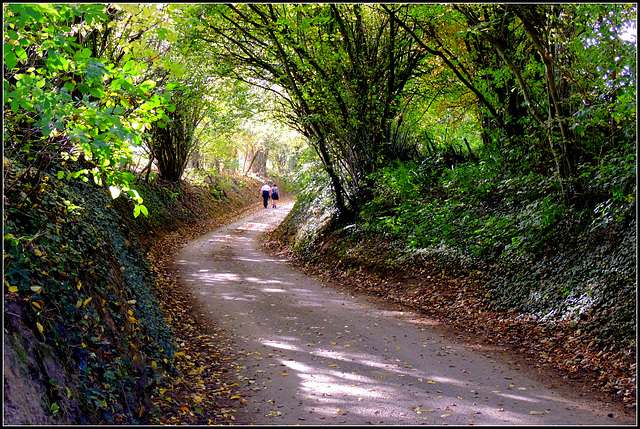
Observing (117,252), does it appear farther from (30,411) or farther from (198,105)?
(198,105)

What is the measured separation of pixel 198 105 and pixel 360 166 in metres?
9.34

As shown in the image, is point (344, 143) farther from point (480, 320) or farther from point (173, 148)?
point (173, 148)

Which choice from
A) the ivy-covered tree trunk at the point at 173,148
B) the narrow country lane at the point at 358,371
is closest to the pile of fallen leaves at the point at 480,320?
the narrow country lane at the point at 358,371

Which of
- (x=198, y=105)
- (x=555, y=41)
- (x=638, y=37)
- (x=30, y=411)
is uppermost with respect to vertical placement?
(x=198, y=105)

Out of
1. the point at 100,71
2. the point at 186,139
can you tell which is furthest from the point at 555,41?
the point at 186,139

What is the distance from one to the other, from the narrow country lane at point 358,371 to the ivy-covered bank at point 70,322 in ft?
4.34

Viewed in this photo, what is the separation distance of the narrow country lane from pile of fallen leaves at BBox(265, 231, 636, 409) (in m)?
0.52

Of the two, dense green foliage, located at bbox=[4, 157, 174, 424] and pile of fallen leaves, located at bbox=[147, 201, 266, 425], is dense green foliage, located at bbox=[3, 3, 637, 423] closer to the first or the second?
dense green foliage, located at bbox=[4, 157, 174, 424]

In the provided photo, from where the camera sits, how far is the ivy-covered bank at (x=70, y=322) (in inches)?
144

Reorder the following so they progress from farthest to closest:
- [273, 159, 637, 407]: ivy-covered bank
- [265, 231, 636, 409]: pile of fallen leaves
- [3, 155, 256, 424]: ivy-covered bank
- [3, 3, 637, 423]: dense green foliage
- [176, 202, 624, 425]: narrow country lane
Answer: [273, 159, 637, 407]: ivy-covered bank < [265, 231, 636, 409]: pile of fallen leaves < [176, 202, 624, 425]: narrow country lane < [3, 3, 637, 423]: dense green foliage < [3, 155, 256, 424]: ivy-covered bank

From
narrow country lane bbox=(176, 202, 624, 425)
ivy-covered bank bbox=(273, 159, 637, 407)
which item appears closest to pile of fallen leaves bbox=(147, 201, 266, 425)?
narrow country lane bbox=(176, 202, 624, 425)

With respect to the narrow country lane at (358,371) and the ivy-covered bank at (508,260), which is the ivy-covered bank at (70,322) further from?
the ivy-covered bank at (508,260)

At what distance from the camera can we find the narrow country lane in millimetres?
4945

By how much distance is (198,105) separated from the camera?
20016 millimetres
